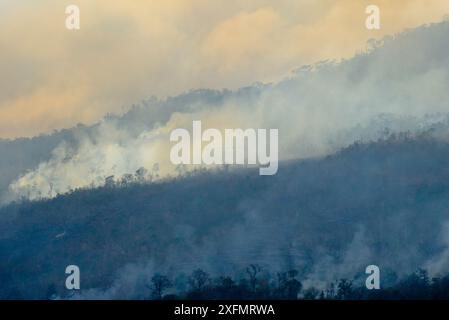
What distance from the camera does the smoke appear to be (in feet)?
49.5

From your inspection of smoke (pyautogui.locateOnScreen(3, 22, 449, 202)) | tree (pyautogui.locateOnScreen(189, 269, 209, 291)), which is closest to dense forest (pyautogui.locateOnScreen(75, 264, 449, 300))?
tree (pyautogui.locateOnScreen(189, 269, 209, 291))

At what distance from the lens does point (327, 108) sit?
15.2m

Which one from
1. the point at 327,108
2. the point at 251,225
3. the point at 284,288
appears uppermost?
the point at 327,108

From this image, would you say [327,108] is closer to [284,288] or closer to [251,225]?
[251,225]

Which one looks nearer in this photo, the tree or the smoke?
the tree

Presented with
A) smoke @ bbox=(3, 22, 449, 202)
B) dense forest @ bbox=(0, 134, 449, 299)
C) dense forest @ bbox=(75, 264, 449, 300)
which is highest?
smoke @ bbox=(3, 22, 449, 202)

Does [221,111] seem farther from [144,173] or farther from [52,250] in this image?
[52,250]

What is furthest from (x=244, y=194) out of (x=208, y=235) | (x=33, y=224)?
(x=33, y=224)

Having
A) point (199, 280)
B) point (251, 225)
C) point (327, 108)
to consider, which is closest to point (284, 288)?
point (251, 225)

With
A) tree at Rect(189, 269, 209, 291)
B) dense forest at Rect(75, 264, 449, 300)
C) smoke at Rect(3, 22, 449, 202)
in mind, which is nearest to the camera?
dense forest at Rect(75, 264, 449, 300)

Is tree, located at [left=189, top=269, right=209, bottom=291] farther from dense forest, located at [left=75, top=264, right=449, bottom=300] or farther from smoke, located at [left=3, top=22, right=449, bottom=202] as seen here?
smoke, located at [left=3, top=22, right=449, bottom=202]

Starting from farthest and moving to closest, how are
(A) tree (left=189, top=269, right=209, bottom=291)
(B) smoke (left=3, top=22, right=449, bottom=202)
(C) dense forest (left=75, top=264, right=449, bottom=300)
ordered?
(B) smoke (left=3, top=22, right=449, bottom=202), (A) tree (left=189, top=269, right=209, bottom=291), (C) dense forest (left=75, top=264, right=449, bottom=300)

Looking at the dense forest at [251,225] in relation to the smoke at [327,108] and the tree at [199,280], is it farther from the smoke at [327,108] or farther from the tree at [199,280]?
the smoke at [327,108]

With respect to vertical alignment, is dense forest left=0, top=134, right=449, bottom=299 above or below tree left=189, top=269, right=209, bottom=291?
above
